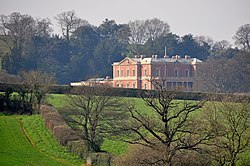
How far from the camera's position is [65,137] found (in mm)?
26656

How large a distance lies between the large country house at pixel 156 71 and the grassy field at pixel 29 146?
1433 inches

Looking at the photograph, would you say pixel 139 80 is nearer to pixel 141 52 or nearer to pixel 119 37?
pixel 141 52

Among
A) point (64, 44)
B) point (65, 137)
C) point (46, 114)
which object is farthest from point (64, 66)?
point (65, 137)

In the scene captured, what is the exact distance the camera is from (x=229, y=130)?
72.9 feet

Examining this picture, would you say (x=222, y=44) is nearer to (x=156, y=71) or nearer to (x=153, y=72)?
(x=156, y=71)

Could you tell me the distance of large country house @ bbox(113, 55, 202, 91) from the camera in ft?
227

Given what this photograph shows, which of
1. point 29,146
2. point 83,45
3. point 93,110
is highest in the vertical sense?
point 83,45

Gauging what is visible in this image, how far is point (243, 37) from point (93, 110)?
5473cm

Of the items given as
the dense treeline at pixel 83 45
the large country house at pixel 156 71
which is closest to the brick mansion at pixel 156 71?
the large country house at pixel 156 71

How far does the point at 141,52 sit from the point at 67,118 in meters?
51.3

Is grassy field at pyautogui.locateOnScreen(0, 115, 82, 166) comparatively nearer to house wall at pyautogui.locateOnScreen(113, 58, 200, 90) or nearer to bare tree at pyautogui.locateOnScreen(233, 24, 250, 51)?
house wall at pyautogui.locateOnScreen(113, 58, 200, 90)

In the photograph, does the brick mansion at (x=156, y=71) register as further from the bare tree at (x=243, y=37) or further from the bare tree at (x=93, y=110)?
the bare tree at (x=93, y=110)

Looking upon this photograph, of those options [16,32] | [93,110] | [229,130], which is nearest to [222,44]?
[16,32]

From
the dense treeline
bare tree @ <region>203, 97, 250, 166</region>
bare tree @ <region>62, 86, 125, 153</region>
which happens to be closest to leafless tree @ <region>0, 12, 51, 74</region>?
the dense treeline
